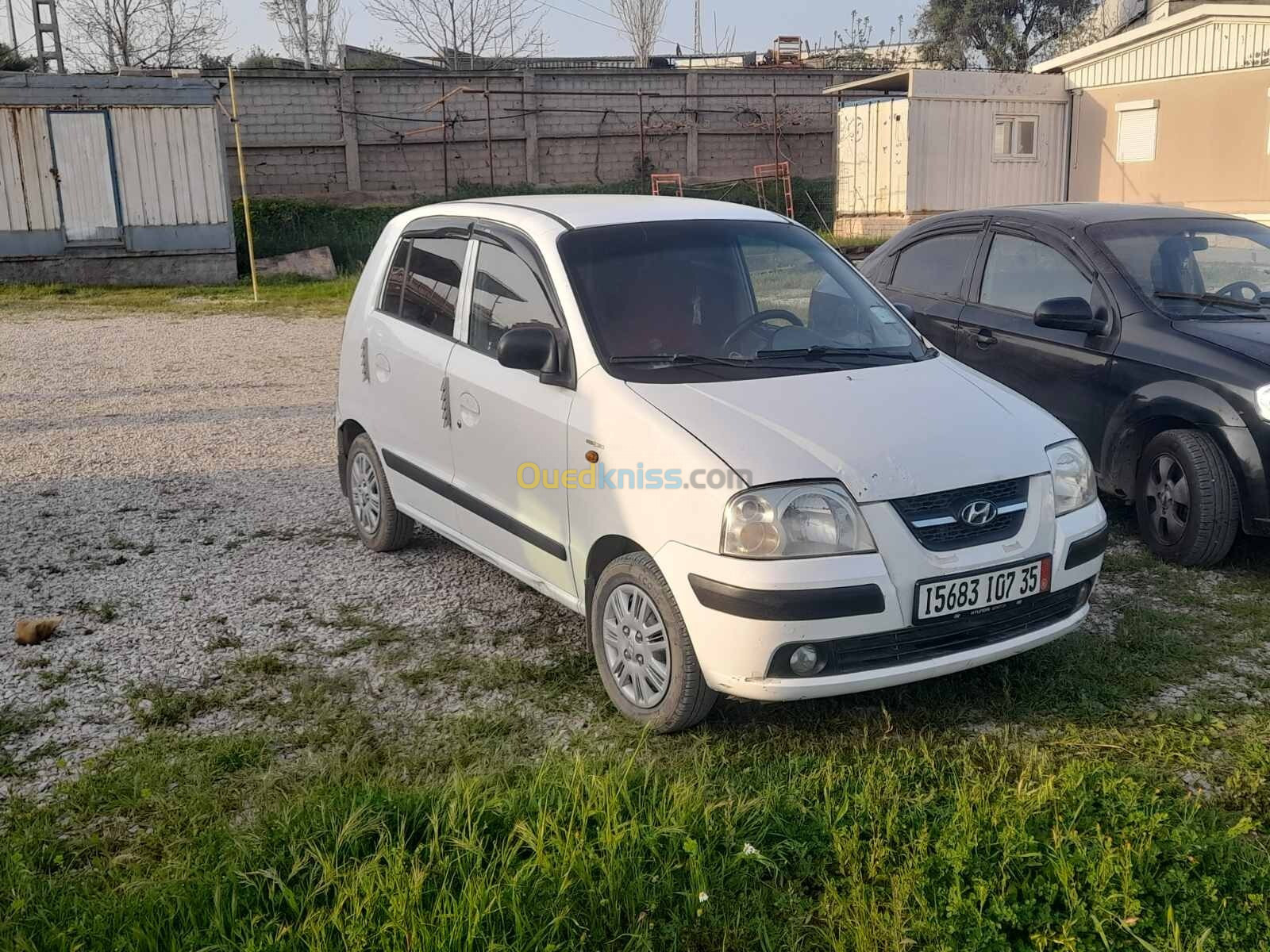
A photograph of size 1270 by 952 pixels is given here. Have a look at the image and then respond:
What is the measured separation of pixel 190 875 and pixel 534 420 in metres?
1.97

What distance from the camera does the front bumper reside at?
3406 millimetres

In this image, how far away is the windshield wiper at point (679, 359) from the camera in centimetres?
412

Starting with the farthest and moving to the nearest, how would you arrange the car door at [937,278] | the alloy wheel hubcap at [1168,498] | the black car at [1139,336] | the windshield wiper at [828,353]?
the car door at [937,278] → the alloy wheel hubcap at [1168,498] → the black car at [1139,336] → the windshield wiper at [828,353]

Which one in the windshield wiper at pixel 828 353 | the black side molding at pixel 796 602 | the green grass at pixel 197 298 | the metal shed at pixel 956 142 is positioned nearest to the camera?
the black side molding at pixel 796 602

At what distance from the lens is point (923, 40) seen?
40500 mm

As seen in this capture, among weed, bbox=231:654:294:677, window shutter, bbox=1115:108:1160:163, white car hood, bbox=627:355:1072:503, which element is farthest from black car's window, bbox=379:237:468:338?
window shutter, bbox=1115:108:1160:163

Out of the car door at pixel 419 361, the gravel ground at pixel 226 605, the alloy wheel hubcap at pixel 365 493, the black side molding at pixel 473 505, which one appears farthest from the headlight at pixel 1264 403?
the alloy wheel hubcap at pixel 365 493

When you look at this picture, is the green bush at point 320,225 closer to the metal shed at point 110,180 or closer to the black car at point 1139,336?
the metal shed at point 110,180

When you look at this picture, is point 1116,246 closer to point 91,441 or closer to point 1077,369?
point 1077,369

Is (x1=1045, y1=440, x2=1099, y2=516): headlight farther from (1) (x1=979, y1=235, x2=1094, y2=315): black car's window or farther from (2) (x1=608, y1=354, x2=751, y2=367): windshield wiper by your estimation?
(1) (x1=979, y1=235, x2=1094, y2=315): black car's window

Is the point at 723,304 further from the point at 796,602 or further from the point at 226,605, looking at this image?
the point at 226,605

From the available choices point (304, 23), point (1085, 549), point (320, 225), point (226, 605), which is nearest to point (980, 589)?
point (1085, 549)

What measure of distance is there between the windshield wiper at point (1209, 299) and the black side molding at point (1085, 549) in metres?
2.18

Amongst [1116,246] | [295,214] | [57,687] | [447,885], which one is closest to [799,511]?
[447,885]
